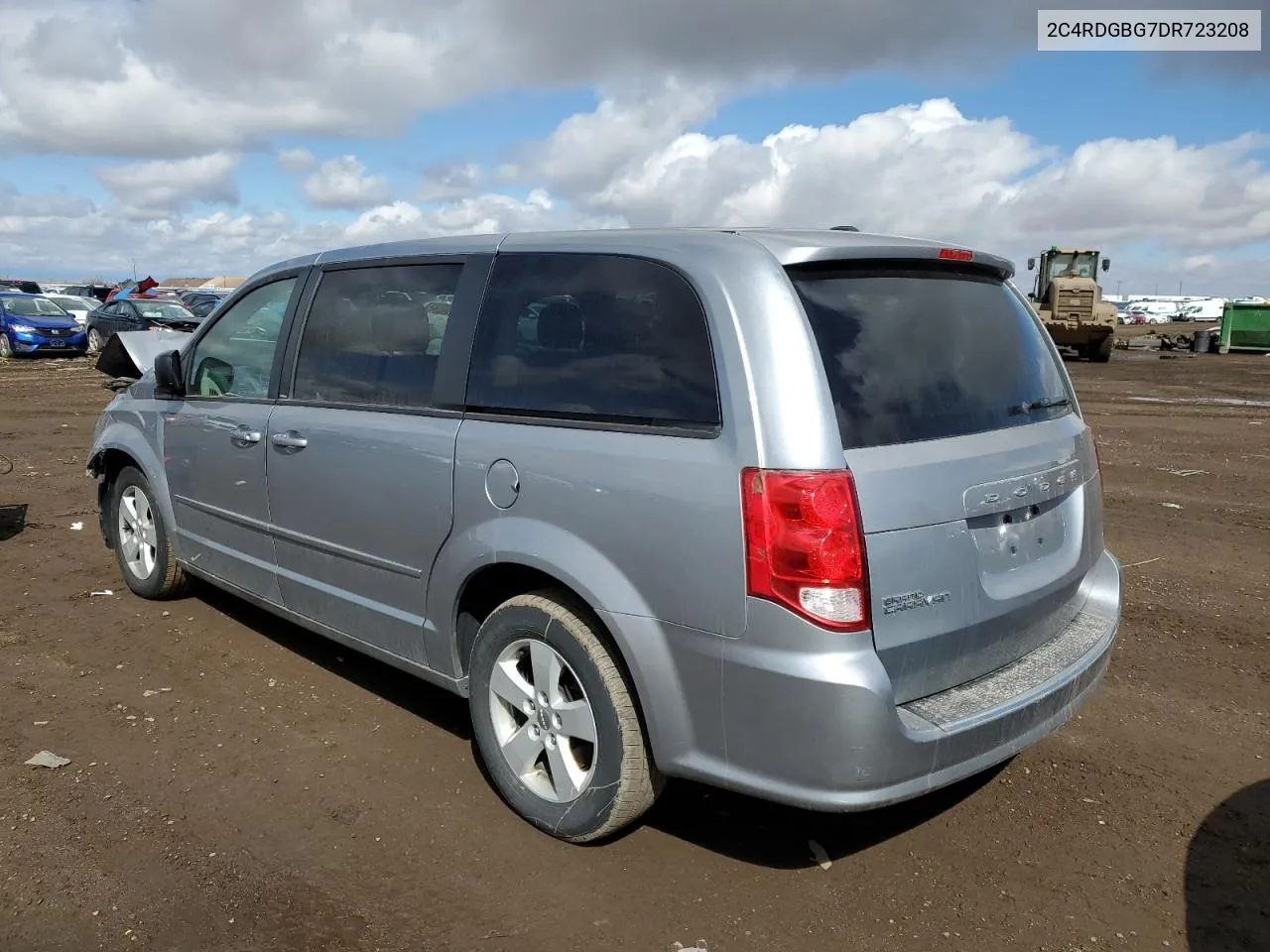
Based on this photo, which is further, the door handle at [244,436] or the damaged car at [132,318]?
the damaged car at [132,318]

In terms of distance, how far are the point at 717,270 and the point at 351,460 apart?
1.69 metres

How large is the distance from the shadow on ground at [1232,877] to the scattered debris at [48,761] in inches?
149

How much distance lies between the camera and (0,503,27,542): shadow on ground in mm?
7057

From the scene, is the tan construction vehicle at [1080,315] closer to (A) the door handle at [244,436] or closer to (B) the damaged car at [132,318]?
(B) the damaged car at [132,318]

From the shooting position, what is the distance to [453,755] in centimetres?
375

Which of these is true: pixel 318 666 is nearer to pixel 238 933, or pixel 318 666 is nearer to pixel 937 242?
pixel 238 933

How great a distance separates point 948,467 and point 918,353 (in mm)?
380

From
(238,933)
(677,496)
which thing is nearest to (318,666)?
(238,933)

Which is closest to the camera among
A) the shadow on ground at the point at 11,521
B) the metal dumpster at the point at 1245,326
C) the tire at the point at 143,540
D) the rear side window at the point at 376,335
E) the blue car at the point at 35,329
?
the rear side window at the point at 376,335

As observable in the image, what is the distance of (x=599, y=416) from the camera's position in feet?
9.75

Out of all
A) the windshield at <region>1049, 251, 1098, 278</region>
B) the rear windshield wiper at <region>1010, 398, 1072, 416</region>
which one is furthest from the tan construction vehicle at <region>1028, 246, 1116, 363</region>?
the rear windshield wiper at <region>1010, 398, 1072, 416</region>

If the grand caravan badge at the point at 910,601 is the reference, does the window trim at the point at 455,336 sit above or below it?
above

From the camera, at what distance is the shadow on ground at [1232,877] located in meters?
2.69

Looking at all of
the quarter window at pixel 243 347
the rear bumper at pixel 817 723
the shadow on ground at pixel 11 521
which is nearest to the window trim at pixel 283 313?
the quarter window at pixel 243 347
